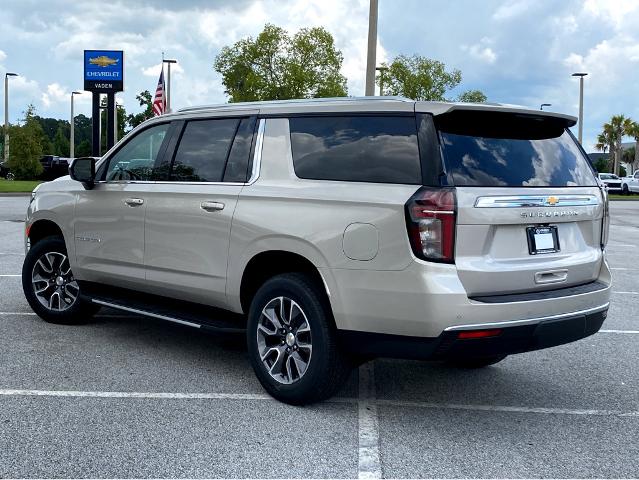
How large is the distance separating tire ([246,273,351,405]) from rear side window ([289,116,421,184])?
70 centimetres

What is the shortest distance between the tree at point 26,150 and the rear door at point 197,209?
45.2 m

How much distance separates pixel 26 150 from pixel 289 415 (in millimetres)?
47063

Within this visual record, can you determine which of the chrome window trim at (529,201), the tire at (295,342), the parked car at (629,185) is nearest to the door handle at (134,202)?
the tire at (295,342)

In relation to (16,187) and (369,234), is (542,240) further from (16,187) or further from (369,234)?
(16,187)

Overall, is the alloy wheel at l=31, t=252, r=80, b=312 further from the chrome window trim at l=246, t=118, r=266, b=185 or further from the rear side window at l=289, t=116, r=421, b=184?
the rear side window at l=289, t=116, r=421, b=184

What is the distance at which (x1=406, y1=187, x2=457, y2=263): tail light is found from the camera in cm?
414

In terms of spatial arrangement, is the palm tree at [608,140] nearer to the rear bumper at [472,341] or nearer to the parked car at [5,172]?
the parked car at [5,172]

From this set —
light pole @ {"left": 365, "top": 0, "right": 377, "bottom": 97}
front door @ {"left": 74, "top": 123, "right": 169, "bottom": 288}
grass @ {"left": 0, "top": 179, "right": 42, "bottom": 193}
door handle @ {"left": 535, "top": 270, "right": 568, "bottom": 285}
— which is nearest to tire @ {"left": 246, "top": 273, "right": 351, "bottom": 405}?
door handle @ {"left": 535, "top": 270, "right": 568, "bottom": 285}

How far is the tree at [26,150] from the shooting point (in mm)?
47531

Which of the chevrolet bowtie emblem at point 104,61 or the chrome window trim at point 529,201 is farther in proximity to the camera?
the chevrolet bowtie emblem at point 104,61

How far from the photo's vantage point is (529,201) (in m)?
4.39

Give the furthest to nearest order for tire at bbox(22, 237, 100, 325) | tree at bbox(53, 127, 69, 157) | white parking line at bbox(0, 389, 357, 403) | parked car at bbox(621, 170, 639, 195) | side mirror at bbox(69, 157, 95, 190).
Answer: tree at bbox(53, 127, 69, 157) < parked car at bbox(621, 170, 639, 195) < tire at bbox(22, 237, 100, 325) < side mirror at bbox(69, 157, 95, 190) < white parking line at bbox(0, 389, 357, 403)

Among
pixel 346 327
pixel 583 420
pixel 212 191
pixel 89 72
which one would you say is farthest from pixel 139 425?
pixel 89 72

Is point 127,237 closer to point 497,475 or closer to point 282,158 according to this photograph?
point 282,158
